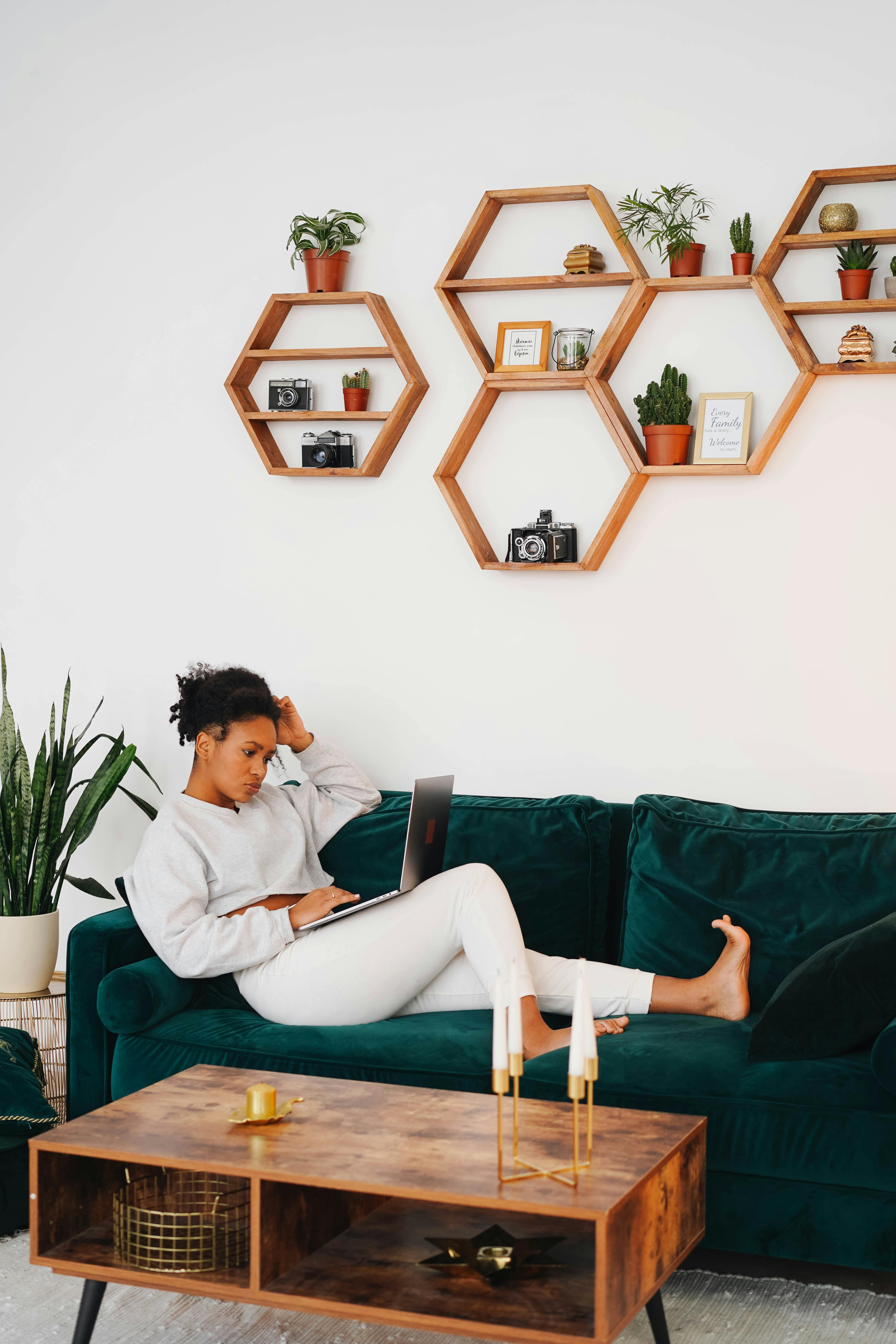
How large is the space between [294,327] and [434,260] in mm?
456

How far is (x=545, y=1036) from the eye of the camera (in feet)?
8.08

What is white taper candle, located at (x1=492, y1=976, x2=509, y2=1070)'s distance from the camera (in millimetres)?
1733

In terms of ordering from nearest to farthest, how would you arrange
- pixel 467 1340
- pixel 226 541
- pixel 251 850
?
pixel 467 1340 → pixel 251 850 → pixel 226 541

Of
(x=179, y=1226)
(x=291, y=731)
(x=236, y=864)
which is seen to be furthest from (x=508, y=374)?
(x=179, y=1226)

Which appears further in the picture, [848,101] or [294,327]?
[294,327]

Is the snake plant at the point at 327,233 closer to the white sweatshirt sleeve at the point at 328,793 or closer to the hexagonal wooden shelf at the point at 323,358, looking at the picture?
the hexagonal wooden shelf at the point at 323,358

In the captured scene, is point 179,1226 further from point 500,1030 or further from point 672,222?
point 672,222

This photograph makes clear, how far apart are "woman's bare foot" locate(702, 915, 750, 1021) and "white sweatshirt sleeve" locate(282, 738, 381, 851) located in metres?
0.93

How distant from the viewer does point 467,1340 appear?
2.10 metres

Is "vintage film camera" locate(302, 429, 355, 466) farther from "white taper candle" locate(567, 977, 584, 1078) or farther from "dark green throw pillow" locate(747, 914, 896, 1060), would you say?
"white taper candle" locate(567, 977, 584, 1078)

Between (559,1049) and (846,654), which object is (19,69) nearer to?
(846,654)

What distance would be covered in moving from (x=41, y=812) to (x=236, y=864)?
0.74 m

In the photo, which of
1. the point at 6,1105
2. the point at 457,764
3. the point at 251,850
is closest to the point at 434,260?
the point at 457,764

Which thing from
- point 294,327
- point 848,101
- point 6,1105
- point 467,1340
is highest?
point 848,101
